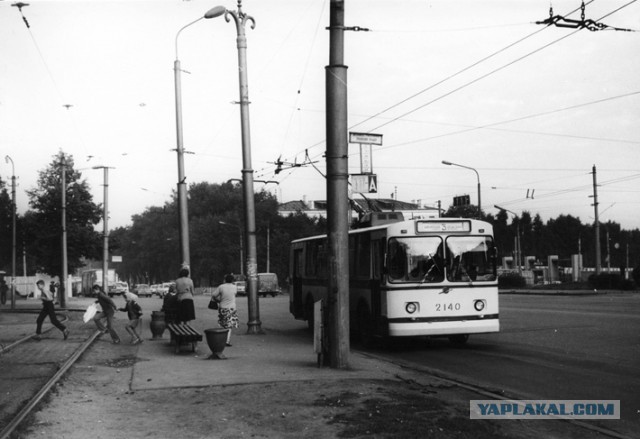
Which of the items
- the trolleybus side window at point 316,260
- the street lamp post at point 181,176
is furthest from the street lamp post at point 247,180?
the street lamp post at point 181,176

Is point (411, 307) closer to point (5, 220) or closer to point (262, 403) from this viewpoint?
point (262, 403)

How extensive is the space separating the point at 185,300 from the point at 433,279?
5430mm

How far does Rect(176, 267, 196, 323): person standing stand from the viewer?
56.1 ft

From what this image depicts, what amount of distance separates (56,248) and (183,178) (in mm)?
25944

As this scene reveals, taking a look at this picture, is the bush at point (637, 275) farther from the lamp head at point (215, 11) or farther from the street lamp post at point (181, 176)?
the lamp head at point (215, 11)

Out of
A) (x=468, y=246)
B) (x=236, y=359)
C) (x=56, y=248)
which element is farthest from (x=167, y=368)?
A: (x=56, y=248)

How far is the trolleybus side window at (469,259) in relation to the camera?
1586 cm

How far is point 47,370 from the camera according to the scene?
13.7 metres

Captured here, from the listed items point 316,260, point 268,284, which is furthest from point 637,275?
point 316,260

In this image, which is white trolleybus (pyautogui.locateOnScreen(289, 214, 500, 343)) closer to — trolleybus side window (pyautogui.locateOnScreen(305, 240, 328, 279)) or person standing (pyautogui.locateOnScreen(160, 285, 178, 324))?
trolleybus side window (pyautogui.locateOnScreen(305, 240, 328, 279))

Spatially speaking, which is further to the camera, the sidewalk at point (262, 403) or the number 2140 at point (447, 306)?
the number 2140 at point (447, 306)

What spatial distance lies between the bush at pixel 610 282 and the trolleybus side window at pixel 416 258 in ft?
117

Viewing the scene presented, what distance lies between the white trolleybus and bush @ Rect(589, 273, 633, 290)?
34.7m

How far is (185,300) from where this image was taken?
17234 mm
